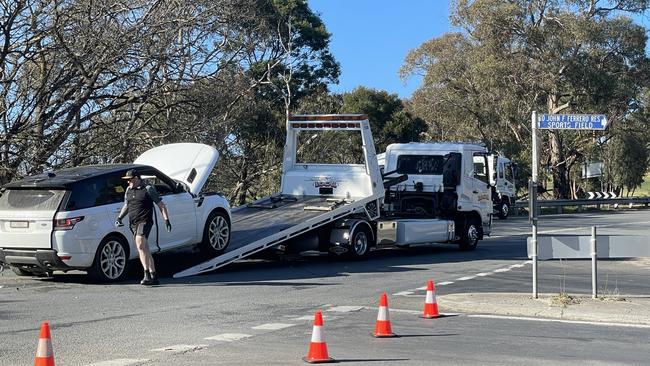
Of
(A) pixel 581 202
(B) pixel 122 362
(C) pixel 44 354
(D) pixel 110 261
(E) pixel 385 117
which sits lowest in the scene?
(B) pixel 122 362

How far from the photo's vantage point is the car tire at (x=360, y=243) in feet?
58.0

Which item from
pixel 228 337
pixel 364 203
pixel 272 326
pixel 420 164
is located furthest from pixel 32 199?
pixel 420 164

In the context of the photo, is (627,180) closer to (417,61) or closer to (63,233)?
(417,61)

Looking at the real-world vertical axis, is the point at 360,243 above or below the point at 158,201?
below

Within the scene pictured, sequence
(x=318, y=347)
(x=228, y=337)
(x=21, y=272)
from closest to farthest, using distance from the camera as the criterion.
A: (x=318, y=347)
(x=228, y=337)
(x=21, y=272)

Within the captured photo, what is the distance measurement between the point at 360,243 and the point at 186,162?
446 cm

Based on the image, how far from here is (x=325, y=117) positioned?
18.4m

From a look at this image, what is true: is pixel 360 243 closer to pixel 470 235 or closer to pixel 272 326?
pixel 470 235

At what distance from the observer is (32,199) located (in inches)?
522

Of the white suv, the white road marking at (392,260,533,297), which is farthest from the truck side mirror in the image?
the white suv

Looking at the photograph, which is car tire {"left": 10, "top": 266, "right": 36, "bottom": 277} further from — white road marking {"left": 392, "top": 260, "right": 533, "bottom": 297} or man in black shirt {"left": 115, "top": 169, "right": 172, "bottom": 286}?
white road marking {"left": 392, "top": 260, "right": 533, "bottom": 297}

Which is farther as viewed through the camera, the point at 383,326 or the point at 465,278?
the point at 465,278

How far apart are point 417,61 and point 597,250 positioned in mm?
49399

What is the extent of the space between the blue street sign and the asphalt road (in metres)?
2.71
